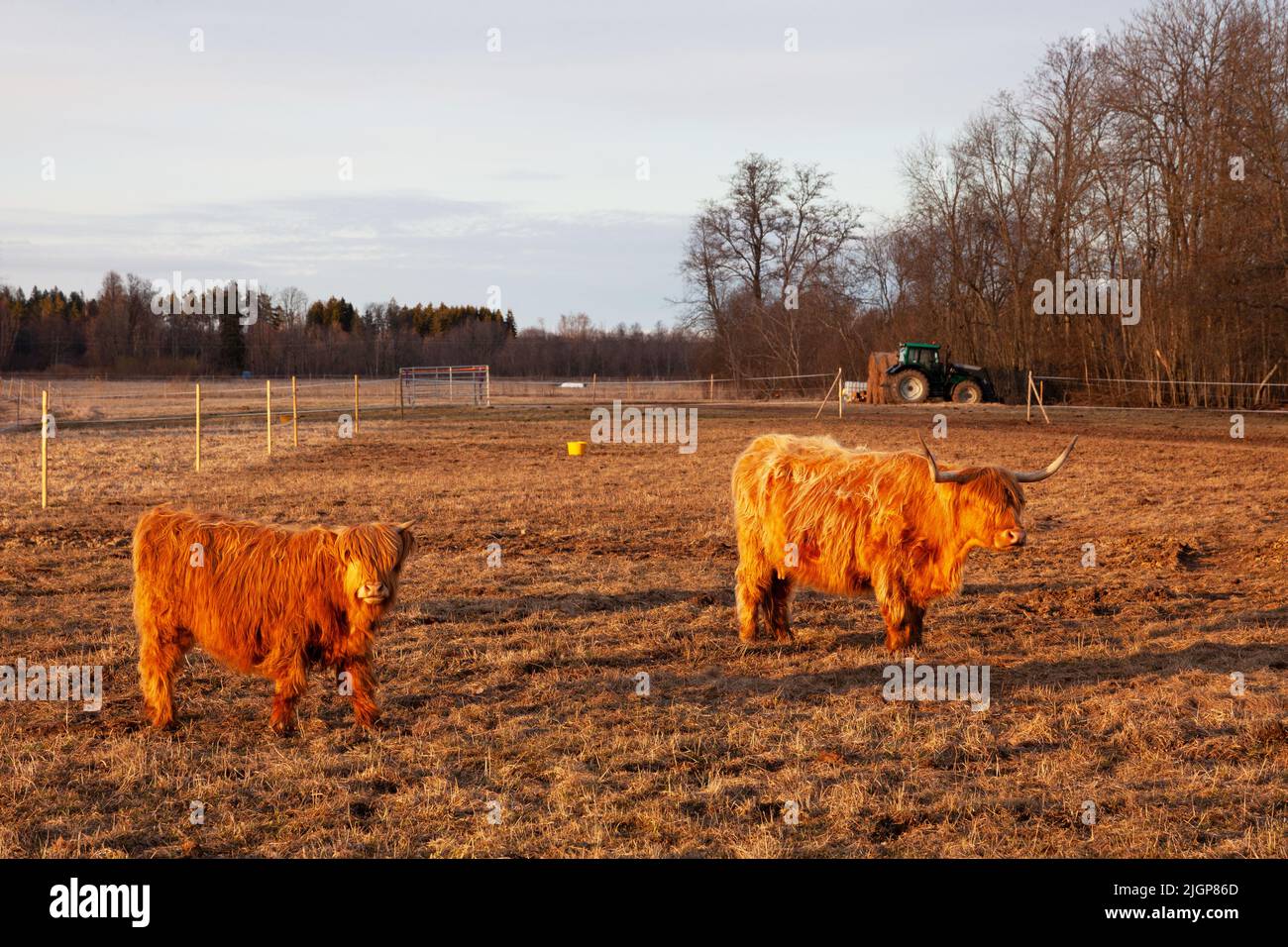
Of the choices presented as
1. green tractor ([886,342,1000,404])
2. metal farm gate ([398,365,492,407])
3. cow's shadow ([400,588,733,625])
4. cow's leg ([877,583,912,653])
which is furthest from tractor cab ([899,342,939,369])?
cow's leg ([877,583,912,653])

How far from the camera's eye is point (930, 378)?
1572 inches

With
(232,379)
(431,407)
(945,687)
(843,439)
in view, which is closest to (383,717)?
(945,687)

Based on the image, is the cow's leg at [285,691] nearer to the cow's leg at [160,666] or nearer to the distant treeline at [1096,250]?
the cow's leg at [160,666]

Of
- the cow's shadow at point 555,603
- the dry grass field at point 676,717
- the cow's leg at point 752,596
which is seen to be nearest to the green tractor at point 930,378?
the dry grass field at point 676,717

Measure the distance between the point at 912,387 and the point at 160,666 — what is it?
3647 centimetres

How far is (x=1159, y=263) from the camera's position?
3694 centimetres

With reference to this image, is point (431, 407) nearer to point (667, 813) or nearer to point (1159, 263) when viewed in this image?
point (1159, 263)

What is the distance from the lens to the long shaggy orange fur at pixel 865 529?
6.82m

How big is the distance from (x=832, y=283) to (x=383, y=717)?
5093 centimetres

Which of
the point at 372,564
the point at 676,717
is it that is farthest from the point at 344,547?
the point at 676,717

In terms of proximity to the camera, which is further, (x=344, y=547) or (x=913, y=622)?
(x=913, y=622)

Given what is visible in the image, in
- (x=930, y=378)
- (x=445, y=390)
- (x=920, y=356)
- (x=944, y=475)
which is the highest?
(x=920, y=356)

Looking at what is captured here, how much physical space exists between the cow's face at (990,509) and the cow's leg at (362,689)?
A: 12.4 feet

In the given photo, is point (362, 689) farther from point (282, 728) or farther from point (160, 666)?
point (160, 666)
